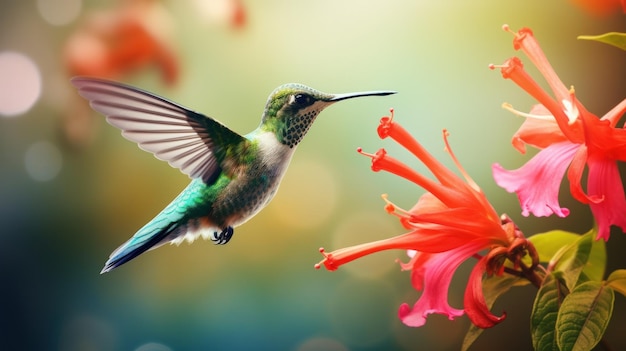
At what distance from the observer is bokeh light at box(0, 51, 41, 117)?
4.07 feet

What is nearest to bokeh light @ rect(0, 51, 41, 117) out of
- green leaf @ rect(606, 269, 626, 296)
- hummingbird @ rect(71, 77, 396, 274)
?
hummingbird @ rect(71, 77, 396, 274)

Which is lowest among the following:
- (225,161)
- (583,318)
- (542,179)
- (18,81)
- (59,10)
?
(583,318)

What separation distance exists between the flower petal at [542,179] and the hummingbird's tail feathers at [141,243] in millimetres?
379

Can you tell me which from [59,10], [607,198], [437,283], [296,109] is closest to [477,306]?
[437,283]

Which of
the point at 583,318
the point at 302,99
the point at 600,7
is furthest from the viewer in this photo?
the point at 600,7

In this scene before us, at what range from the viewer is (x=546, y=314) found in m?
0.54

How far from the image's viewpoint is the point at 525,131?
621mm

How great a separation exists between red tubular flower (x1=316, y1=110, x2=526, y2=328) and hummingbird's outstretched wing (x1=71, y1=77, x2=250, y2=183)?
0.69 ft

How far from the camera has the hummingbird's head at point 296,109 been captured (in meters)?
0.71

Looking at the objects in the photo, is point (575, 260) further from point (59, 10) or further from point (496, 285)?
point (59, 10)

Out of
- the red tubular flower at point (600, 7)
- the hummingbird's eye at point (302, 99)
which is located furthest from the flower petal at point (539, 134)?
the red tubular flower at point (600, 7)

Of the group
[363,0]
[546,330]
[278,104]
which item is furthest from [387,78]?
[546,330]

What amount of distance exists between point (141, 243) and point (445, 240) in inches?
13.2

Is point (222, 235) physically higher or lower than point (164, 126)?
lower
